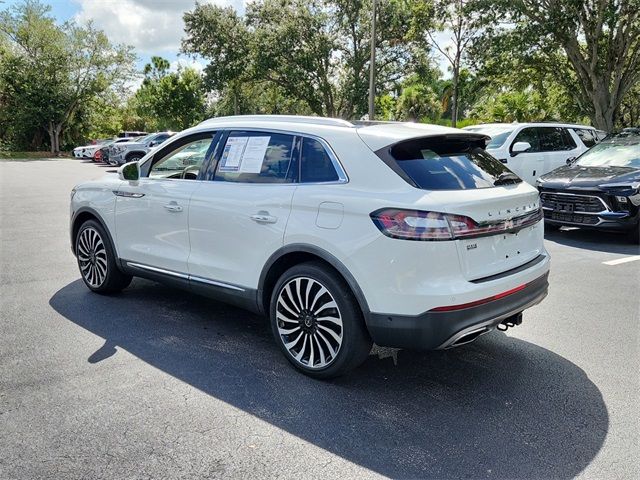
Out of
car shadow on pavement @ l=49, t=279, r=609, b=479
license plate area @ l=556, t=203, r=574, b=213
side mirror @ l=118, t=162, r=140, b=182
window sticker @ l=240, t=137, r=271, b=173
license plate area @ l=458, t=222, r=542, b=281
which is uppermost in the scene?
window sticker @ l=240, t=137, r=271, b=173

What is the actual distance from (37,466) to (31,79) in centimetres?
3790

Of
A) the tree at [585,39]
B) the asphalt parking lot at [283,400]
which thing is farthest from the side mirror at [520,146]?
the tree at [585,39]

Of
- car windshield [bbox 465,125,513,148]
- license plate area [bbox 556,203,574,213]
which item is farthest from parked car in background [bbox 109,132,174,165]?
license plate area [bbox 556,203,574,213]

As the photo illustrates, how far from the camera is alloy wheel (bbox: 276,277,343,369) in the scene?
135 inches

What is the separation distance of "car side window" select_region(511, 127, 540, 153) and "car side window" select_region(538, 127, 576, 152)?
158 mm

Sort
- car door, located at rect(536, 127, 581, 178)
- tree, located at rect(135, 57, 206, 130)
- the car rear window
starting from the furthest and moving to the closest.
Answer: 1. tree, located at rect(135, 57, 206, 130)
2. car door, located at rect(536, 127, 581, 178)
3. the car rear window

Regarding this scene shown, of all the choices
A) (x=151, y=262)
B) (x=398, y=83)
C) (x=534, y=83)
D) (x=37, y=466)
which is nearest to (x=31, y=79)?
(x=398, y=83)

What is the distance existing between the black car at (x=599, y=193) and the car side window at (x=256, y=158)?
5545 millimetres

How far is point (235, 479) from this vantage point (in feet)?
8.34

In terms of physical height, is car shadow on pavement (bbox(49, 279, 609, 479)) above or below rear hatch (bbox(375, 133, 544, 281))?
below

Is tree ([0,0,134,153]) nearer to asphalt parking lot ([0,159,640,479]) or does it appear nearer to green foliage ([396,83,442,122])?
green foliage ([396,83,442,122])

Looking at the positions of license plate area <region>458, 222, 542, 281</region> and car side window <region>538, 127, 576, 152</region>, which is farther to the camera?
car side window <region>538, 127, 576, 152</region>

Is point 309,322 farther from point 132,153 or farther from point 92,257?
point 132,153

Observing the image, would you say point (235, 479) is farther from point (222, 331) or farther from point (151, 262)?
point (151, 262)
